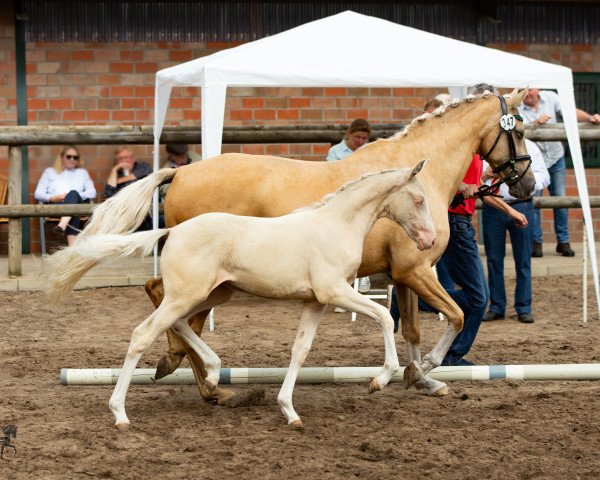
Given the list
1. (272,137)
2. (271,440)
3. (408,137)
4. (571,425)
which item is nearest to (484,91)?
(408,137)

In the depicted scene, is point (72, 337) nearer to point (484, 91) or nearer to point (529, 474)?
point (484, 91)

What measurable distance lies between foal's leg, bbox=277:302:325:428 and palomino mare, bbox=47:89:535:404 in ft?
2.15

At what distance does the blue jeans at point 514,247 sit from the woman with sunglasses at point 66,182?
5179 mm

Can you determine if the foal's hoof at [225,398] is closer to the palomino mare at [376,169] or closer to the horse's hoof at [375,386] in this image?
the palomino mare at [376,169]

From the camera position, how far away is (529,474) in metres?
5.53

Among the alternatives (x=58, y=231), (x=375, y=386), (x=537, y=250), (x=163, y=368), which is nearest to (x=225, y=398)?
(x=163, y=368)

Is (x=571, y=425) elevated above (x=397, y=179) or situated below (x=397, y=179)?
below

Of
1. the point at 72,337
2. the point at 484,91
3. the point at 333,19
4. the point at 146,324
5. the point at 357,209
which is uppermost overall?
the point at 333,19

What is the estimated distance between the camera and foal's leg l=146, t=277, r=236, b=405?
702 cm

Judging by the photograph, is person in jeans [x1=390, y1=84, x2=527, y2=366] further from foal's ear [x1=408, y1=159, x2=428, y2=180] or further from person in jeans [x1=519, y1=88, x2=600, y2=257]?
person in jeans [x1=519, y1=88, x2=600, y2=257]

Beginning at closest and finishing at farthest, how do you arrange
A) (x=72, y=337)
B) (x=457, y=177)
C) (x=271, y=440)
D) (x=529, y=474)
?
(x=529, y=474)
(x=271, y=440)
(x=457, y=177)
(x=72, y=337)

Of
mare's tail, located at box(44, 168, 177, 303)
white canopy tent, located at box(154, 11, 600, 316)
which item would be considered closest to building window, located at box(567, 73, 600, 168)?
white canopy tent, located at box(154, 11, 600, 316)

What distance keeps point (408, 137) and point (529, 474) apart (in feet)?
9.37

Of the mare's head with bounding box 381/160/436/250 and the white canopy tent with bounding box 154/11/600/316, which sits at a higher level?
the white canopy tent with bounding box 154/11/600/316
